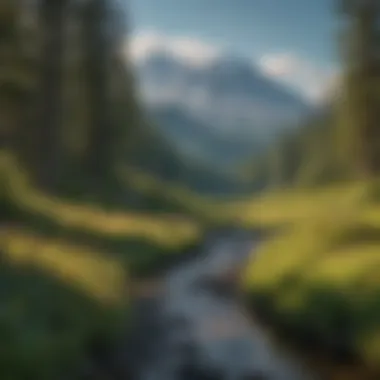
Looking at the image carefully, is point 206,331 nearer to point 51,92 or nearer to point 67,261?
point 67,261

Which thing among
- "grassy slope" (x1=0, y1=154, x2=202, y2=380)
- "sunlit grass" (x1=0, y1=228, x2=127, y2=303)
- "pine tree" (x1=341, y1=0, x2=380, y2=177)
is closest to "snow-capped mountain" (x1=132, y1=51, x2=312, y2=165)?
"pine tree" (x1=341, y1=0, x2=380, y2=177)

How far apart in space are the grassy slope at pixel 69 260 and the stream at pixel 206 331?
0.55 feet

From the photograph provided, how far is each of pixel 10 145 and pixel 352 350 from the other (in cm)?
207

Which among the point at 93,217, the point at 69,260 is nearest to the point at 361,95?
the point at 93,217

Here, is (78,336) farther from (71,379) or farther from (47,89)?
(47,89)

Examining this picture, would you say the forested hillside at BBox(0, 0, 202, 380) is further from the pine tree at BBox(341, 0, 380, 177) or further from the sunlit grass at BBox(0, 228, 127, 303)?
the pine tree at BBox(341, 0, 380, 177)

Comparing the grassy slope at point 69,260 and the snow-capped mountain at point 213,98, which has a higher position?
the snow-capped mountain at point 213,98

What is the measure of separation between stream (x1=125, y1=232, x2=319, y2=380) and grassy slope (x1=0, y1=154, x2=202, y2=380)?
0.55 ft

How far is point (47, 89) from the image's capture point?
390 cm

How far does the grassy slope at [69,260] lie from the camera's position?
3.64 m

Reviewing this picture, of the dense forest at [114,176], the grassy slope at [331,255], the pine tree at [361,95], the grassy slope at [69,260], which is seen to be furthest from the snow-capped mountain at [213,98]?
the grassy slope at [69,260]

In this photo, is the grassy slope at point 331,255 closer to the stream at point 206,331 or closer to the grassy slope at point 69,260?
the stream at point 206,331

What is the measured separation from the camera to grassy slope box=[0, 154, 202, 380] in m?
3.64

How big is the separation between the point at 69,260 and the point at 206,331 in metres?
0.88
